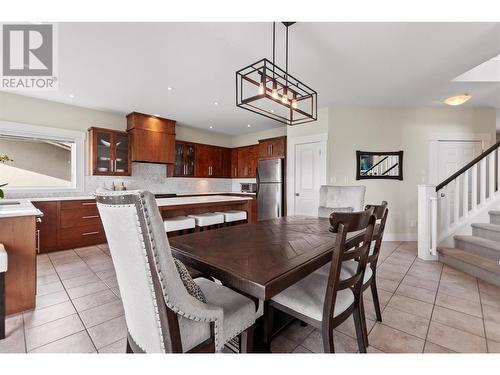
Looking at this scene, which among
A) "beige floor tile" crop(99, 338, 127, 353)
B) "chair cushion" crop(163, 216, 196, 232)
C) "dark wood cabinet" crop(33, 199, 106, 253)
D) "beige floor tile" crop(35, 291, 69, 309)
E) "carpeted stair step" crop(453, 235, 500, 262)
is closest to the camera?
"beige floor tile" crop(99, 338, 127, 353)

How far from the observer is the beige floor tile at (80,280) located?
7.77ft

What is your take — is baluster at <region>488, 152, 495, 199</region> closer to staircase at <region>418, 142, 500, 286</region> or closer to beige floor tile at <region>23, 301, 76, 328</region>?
staircase at <region>418, 142, 500, 286</region>

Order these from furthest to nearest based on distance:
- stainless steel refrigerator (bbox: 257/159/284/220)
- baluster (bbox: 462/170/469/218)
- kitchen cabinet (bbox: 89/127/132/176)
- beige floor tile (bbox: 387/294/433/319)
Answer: stainless steel refrigerator (bbox: 257/159/284/220) → kitchen cabinet (bbox: 89/127/132/176) → baluster (bbox: 462/170/469/218) → beige floor tile (bbox: 387/294/433/319)

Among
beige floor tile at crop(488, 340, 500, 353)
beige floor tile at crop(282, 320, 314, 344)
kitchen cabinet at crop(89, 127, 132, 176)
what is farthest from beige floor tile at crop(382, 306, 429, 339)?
kitchen cabinet at crop(89, 127, 132, 176)

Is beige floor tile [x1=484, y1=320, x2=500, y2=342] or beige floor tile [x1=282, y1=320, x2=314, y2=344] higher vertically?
beige floor tile [x1=484, y1=320, x2=500, y2=342]

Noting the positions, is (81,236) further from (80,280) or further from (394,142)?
(394,142)

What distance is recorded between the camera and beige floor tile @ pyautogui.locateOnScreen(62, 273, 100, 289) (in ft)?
7.77

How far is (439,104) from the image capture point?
4.02 m

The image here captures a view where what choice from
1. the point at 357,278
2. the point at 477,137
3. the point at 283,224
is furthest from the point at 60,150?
the point at 477,137

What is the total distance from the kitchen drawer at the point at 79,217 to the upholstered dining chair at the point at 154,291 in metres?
3.40

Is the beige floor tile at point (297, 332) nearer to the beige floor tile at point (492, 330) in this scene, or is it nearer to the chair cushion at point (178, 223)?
the beige floor tile at point (492, 330)

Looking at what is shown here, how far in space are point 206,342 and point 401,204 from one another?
446 centimetres

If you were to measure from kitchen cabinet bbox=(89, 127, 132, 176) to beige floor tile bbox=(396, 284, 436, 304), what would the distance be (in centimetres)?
471
